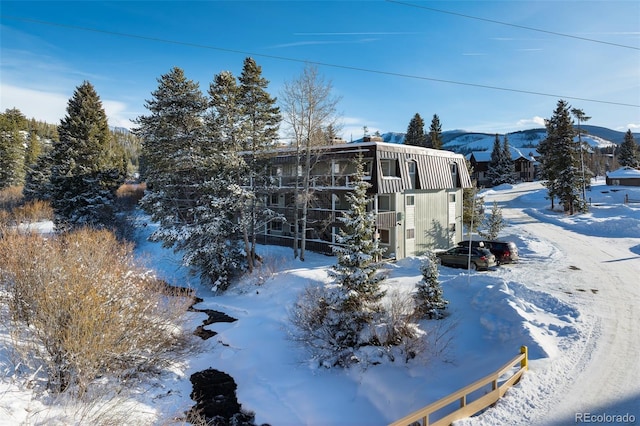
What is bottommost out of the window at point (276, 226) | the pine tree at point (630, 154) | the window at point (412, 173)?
the window at point (276, 226)

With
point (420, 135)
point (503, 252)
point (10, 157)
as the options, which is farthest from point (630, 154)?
point (10, 157)

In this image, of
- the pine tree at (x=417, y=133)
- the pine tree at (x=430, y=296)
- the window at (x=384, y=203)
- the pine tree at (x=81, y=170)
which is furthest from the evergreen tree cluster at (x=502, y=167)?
the pine tree at (x=81, y=170)

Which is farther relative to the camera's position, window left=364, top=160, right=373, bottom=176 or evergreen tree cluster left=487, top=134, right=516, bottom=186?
evergreen tree cluster left=487, top=134, right=516, bottom=186

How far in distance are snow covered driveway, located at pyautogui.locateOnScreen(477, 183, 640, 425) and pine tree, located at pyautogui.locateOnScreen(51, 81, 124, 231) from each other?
106ft

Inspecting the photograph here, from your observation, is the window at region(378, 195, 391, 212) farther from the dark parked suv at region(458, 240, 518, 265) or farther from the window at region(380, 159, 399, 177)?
the dark parked suv at region(458, 240, 518, 265)

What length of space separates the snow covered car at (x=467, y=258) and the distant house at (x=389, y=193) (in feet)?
10.1

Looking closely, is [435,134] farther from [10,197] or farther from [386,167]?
[10,197]

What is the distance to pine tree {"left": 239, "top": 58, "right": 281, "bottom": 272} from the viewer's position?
23.5m

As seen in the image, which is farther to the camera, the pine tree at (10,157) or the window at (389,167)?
the pine tree at (10,157)

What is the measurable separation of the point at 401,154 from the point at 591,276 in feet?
43.0

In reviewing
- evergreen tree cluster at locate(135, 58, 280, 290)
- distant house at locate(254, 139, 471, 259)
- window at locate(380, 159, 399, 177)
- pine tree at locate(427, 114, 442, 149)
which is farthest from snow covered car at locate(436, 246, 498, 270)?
pine tree at locate(427, 114, 442, 149)

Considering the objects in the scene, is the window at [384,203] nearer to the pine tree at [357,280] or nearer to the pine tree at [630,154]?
the pine tree at [357,280]

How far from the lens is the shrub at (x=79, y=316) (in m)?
8.99

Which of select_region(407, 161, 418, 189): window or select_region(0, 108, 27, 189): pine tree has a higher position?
select_region(0, 108, 27, 189): pine tree
